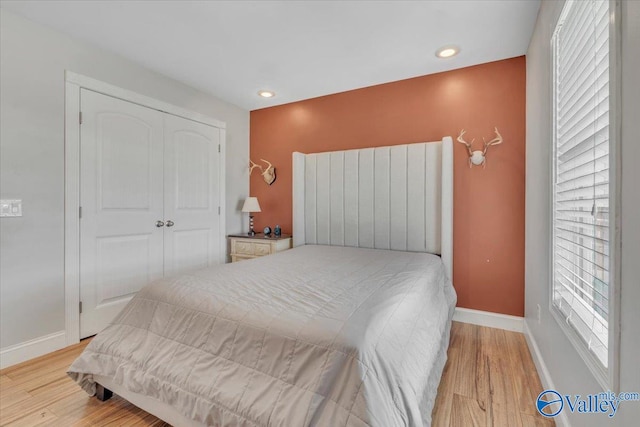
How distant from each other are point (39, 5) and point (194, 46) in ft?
3.17

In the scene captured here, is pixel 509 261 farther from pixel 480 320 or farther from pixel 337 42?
pixel 337 42

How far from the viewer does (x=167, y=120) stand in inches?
118

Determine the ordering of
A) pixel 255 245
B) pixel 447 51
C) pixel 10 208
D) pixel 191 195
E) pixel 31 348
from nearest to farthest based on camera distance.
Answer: pixel 10 208 → pixel 31 348 → pixel 447 51 → pixel 191 195 → pixel 255 245

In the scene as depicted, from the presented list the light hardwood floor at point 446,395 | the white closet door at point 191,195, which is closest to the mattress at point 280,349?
the light hardwood floor at point 446,395

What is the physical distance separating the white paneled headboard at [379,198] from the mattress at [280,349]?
101 centimetres

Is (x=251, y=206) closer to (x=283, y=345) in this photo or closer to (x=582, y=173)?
(x=283, y=345)

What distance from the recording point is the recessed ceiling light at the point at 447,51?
2422mm

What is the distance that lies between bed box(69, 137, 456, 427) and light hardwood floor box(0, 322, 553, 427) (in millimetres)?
157

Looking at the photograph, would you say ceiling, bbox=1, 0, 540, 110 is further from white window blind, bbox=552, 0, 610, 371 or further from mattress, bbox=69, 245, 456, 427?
mattress, bbox=69, 245, 456, 427

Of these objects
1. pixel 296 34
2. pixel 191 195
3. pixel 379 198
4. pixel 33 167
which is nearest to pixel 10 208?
pixel 33 167

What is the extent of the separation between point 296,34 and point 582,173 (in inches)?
80.9

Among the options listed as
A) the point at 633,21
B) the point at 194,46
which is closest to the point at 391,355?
Result: the point at 633,21

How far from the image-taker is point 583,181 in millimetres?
1191

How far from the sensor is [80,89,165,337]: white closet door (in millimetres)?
2428
